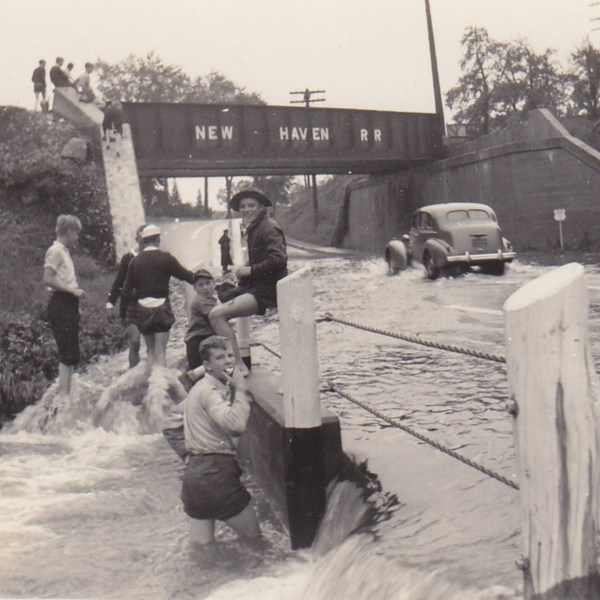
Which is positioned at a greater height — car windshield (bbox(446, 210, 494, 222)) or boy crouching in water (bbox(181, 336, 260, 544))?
car windshield (bbox(446, 210, 494, 222))

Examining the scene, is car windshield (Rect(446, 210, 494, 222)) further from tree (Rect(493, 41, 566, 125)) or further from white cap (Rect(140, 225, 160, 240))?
tree (Rect(493, 41, 566, 125))

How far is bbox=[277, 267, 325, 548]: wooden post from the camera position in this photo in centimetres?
478

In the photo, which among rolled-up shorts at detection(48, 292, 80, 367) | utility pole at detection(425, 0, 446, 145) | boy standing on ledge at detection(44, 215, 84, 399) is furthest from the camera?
utility pole at detection(425, 0, 446, 145)

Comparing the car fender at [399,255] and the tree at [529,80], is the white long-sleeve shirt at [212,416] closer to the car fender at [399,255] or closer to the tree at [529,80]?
the car fender at [399,255]

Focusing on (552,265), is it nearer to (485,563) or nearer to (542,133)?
(542,133)

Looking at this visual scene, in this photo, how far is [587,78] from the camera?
42.2 meters

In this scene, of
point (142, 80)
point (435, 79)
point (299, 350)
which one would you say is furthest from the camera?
point (142, 80)

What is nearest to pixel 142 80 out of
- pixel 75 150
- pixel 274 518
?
pixel 75 150

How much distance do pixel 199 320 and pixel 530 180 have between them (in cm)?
2547

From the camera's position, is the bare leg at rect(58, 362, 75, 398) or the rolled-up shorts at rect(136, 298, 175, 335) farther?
the bare leg at rect(58, 362, 75, 398)

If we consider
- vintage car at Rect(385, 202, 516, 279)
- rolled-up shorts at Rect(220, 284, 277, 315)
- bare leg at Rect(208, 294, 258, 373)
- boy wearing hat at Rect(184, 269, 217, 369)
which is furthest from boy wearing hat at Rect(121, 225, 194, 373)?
vintage car at Rect(385, 202, 516, 279)

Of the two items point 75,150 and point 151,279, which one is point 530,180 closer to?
point 75,150

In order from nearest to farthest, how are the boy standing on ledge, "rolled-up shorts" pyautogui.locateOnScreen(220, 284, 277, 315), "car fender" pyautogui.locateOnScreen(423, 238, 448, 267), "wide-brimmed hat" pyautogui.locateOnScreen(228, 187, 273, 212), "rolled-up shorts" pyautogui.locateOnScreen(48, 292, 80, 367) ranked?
"wide-brimmed hat" pyautogui.locateOnScreen(228, 187, 273, 212) → "rolled-up shorts" pyautogui.locateOnScreen(220, 284, 277, 315) → the boy standing on ledge → "rolled-up shorts" pyautogui.locateOnScreen(48, 292, 80, 367) → "car fender" pyautogui.locateOnScreen(423, 238, 448, 267)

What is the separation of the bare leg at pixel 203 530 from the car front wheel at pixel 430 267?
15887 millimetres
